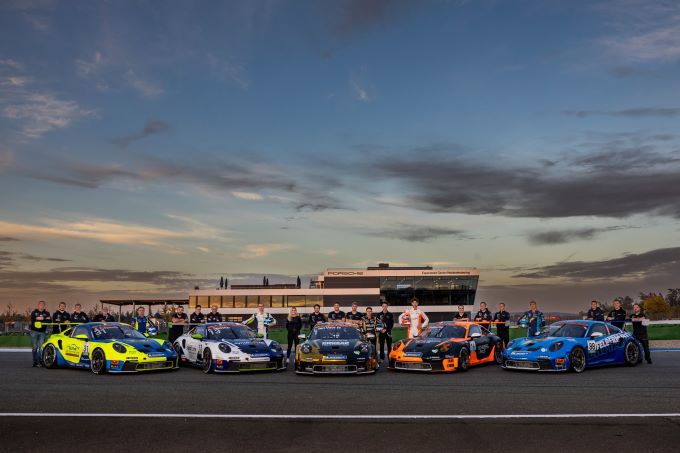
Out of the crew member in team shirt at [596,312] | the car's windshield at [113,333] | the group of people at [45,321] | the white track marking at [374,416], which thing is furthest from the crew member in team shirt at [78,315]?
the crew member in team shirt at [596,312]

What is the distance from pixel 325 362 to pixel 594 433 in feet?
25.7

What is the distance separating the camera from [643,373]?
15.7 m

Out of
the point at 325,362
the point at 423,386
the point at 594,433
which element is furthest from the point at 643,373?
the point at 594,433

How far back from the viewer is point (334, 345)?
15.8 m

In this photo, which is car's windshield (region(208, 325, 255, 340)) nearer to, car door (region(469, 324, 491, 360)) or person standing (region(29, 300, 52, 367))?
person standing (region(29, 300, 52, 367))

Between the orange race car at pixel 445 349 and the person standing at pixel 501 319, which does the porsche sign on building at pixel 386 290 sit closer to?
the person standing at pixel 501 319

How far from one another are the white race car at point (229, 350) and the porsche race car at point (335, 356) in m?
0.98

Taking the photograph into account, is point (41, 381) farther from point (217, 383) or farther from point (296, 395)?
point (296, 395)

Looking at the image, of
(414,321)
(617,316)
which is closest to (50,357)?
(414,321)

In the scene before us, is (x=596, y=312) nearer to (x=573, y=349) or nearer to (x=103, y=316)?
(x=573, y=349)

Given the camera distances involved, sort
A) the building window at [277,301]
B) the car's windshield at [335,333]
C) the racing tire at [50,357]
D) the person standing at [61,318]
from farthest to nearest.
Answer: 1. the building window at [277,301]
2. the person standing at [61,318]
3. the racing tire at [50,357]
4. the car's windshield at [335,333]

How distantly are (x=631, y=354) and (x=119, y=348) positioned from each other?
43.3 ft

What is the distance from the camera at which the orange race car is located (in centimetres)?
1612

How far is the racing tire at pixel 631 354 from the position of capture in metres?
17.8
